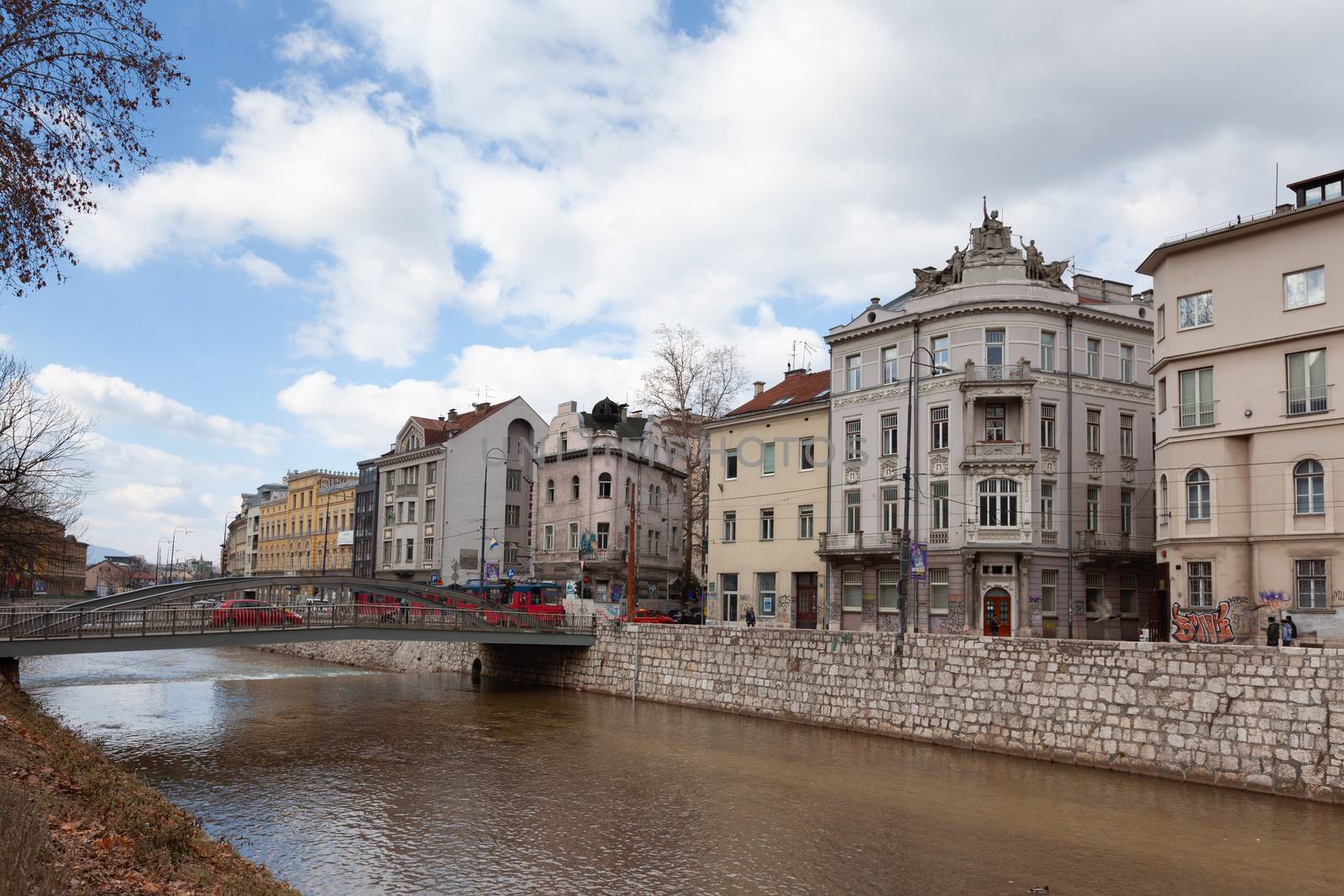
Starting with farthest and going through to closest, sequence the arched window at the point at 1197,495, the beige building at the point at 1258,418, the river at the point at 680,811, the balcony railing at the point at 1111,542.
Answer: the balcony railing at the point at 1111,542
the arched window at the point at 1197,495
the beige building at the point at 1258,418
the river at the point at 680,811

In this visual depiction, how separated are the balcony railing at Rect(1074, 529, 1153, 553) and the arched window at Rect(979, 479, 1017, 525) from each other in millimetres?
2835

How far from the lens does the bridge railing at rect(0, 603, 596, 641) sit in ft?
100.0

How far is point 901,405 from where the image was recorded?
42.8 meters

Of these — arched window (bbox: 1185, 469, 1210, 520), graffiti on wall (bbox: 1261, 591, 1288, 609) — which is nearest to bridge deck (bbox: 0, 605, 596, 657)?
arched window (bbox: 1185, 469, 1210, 520)

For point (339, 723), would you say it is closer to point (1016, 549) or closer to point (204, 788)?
point (204, 788)

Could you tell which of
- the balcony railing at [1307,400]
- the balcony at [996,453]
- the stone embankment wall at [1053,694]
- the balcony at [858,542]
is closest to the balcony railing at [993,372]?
the balcony at [996,453]

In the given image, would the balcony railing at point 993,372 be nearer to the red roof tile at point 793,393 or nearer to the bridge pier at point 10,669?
the red roof tile at point 793,393

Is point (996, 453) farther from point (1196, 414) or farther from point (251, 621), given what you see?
point (251, 621)

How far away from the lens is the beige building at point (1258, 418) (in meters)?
28.5

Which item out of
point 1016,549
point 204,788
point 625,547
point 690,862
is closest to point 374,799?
point 204,788

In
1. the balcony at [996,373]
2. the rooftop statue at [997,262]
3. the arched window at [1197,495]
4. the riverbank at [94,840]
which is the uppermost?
the rooftop statue at [997,262]

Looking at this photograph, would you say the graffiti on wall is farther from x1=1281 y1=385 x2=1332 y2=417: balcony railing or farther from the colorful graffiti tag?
x1=1281 y1=385 x2=1332 y2=417: balcony railing

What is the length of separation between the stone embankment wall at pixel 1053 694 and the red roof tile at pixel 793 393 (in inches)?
533

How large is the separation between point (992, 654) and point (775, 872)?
533 inches
